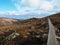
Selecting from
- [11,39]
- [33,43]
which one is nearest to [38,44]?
[33,43]

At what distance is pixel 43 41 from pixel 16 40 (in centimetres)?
540

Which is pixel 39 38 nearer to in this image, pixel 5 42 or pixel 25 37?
pixel 25 37

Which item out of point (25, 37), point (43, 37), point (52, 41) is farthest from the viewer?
A: point (25, 37)

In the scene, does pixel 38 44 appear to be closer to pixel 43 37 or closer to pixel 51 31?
pixel 43 37

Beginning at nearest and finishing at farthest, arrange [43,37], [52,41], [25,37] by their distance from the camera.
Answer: [52,41], [43,37], [25,37]

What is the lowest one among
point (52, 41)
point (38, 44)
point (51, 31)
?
point (38, 44)

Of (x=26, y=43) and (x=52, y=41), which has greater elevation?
(x=52, y=41)

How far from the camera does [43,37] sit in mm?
28281

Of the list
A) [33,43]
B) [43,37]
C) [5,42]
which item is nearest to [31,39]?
[33,43]

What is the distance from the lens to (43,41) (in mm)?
28594

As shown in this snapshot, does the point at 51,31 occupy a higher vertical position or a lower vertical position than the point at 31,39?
higher

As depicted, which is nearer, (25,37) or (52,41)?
(52,41)

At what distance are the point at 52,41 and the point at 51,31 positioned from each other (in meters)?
0.19

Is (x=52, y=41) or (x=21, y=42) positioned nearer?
(x=52, y=41)
